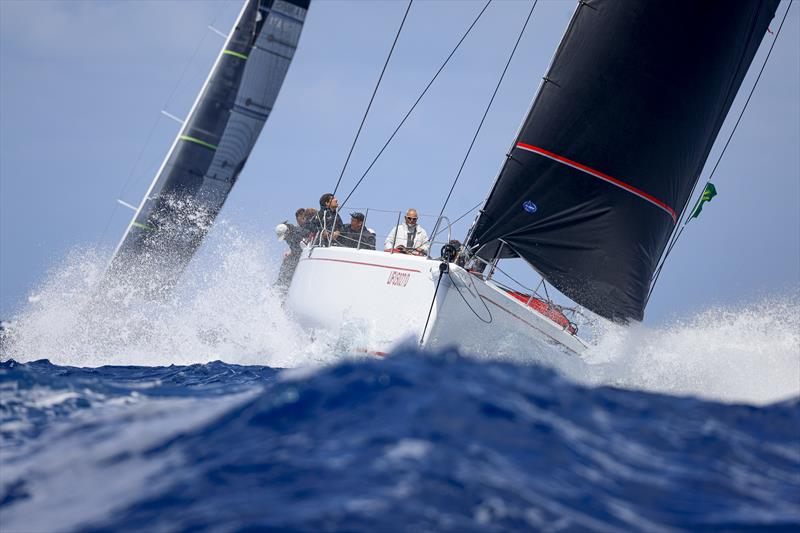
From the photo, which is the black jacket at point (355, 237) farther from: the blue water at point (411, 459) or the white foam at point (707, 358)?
the blue water at point (411, 459)

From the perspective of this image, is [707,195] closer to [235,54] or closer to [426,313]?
[426,313]

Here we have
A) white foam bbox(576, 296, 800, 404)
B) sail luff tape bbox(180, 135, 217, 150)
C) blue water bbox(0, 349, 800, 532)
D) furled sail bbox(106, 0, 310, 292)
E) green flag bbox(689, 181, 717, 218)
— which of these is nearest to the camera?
blue water bbox(0, 349, 800, 532)

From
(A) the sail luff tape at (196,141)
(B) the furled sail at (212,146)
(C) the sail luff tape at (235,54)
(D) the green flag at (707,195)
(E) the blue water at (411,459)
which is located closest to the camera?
(E) the blue water at (411,459)

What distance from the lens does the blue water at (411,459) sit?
2.14m

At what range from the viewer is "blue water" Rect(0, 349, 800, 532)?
2139mm

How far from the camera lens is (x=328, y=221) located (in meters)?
8.88

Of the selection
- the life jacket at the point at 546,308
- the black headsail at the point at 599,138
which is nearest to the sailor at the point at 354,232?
the black headsail at the point at 599,138

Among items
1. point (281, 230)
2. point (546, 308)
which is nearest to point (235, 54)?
point (281, 230)

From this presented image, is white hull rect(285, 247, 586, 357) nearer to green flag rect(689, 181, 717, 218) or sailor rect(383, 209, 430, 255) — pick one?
sailor rect(383, 209, 430, 255)

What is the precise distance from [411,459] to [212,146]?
35.8 ft

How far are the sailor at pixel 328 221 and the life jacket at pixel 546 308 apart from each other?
2012 mm

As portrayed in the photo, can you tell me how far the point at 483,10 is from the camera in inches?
348

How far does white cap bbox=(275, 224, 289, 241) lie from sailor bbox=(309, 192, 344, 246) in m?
0.86

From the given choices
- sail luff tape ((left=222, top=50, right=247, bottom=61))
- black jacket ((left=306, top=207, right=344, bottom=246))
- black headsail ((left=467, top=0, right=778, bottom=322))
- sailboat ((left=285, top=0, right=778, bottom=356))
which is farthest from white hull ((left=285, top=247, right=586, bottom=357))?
sail luff tape ((left=222, top=50, right=247, bottom=61))
